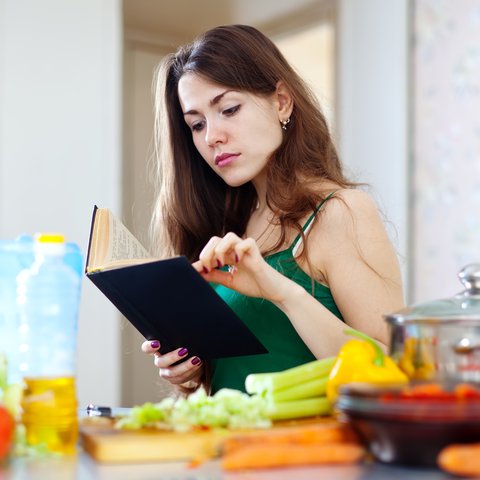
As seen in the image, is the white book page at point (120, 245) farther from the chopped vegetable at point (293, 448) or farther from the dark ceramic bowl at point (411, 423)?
the dark ceramic bowl at point (411, 423)

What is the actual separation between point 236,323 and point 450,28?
3.13 metres

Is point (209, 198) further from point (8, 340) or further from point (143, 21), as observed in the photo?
point (143, 21)

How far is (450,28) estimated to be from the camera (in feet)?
14.1

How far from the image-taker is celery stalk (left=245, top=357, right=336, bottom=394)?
1.39 meters

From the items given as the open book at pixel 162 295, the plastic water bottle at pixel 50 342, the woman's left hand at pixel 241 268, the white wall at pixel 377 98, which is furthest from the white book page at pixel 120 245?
the white wall at pixel 377 98

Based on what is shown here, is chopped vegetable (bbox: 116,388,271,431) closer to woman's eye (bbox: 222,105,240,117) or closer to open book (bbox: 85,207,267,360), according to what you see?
open book (bbox: 85,207,267,360)

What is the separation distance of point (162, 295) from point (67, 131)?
9.55ft

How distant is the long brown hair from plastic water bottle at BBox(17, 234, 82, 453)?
90 cm

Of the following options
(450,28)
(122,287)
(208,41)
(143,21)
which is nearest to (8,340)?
(122,287)

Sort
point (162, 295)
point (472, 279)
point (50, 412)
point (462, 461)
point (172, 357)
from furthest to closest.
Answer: point (172, 357), point (162, 295), point (472, 279), point (50, 412), point (462, 461)

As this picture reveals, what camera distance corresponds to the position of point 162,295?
1.56 metres

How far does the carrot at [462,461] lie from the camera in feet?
3.31

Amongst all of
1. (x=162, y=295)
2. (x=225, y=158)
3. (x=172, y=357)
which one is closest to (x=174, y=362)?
(x=172, y=357)

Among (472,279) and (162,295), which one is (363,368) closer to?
(472,279)
